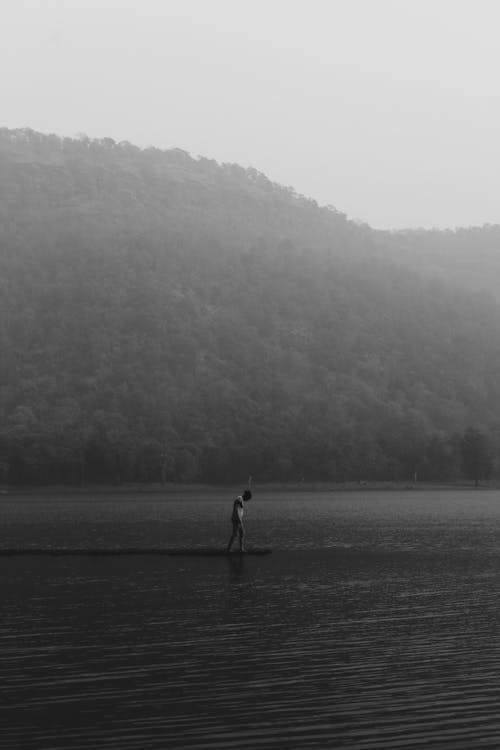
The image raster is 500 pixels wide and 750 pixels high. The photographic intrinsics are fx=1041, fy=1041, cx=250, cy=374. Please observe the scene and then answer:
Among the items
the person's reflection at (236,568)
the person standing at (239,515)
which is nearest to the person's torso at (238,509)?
the person standing at (239,515)

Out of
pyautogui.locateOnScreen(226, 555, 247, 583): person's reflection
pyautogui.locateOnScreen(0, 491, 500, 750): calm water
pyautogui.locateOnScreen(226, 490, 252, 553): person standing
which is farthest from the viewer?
pyautogui.locateOnScreen(226, 490, 252, 553): person standing

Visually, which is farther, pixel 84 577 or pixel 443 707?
pixel 84 577

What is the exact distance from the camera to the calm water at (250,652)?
63.5 ft

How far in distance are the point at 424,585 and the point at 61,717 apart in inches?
888

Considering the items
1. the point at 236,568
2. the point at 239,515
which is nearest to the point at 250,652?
the point at 236,568

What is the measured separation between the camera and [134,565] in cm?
4844

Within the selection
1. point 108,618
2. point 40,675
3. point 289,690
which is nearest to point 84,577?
point 108,618

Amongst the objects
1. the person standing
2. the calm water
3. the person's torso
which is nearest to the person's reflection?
the calm water

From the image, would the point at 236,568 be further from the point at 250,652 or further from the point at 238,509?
the point at 250,652

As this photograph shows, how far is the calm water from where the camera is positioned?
1934 cm

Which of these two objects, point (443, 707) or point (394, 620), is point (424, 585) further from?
point (443, 707)

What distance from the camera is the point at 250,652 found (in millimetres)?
26219

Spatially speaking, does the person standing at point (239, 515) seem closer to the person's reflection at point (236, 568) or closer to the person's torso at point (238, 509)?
the person's torso at point (238, 509)

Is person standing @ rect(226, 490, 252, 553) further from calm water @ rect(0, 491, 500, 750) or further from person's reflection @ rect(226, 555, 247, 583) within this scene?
calm water @ rect(0, 491, 500, 750)
